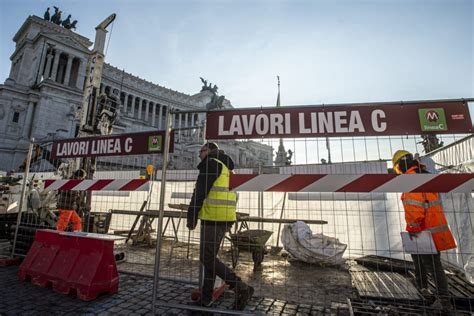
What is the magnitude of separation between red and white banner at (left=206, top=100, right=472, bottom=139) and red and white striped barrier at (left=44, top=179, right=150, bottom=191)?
61.1 inches

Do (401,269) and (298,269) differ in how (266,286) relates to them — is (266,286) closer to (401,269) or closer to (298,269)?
(298,269)

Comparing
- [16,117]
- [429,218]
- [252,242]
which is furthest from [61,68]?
[429,218]

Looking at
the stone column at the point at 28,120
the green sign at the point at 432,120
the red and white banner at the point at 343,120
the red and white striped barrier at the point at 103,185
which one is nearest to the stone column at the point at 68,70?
the stone column at the point at 28,120

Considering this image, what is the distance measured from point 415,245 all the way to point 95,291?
4.43m

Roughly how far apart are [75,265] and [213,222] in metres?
2.27

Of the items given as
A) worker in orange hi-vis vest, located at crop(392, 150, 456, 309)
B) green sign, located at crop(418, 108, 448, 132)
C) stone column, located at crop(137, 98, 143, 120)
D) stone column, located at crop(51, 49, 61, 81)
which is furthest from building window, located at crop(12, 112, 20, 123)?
green sign, located at crop(418, 108, 448, 132)

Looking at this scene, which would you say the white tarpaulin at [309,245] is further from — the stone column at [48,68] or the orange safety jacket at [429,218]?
the stone column at [48,68]

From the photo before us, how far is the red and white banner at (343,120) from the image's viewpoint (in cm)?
300

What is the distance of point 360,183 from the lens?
3.03m

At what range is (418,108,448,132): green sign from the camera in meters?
2.99

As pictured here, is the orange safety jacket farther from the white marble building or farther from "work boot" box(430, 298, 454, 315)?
the white marble building

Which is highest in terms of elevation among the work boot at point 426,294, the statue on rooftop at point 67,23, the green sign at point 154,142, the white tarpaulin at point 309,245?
the statue on rooftop at point 67,23

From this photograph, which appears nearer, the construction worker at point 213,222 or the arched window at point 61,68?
the construction worker at point 213,222

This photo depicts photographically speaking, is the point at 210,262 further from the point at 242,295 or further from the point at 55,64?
the point at 55,64
